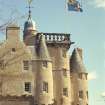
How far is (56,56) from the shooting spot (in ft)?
276

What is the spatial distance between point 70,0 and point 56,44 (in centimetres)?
4145

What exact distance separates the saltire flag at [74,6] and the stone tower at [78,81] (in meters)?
40.4

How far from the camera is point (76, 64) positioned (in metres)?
87.6

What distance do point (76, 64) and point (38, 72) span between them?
9145 millimetres

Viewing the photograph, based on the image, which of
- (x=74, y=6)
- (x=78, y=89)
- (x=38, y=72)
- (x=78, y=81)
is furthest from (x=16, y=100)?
(x=74, y=6)

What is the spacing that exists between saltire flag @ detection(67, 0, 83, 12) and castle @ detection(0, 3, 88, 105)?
3161 cm

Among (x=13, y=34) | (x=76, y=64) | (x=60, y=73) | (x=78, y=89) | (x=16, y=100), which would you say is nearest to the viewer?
(x=16, y=100)

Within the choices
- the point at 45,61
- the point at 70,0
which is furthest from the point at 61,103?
the point at 70,0

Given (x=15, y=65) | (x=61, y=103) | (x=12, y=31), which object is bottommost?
(x=61, y=103)

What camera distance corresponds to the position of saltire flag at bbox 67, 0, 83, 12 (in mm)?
42838

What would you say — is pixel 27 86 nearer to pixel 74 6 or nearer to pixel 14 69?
pixel 14 69

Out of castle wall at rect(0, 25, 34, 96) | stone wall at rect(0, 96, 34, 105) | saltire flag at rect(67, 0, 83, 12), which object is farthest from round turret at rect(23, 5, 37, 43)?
saltire flag at rect(67, 0, 83, 12)

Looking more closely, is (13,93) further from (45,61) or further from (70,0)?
(70,0)

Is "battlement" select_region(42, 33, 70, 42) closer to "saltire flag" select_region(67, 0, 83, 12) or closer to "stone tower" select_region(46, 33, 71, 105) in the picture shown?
"stone tower" select_region(46, 33, 71, 105)
